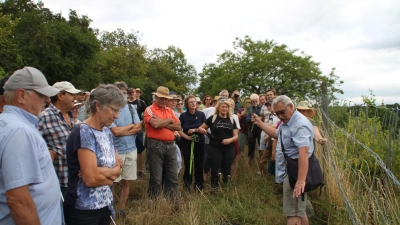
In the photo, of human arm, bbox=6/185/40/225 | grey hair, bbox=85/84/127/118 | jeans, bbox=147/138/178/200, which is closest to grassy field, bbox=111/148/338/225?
jeans, bbox=147/138/178/200

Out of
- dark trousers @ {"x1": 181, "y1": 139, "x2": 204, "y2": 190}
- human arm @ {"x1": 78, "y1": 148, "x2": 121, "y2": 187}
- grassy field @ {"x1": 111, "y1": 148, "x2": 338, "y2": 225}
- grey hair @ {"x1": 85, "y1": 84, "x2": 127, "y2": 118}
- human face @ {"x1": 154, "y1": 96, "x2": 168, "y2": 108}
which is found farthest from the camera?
dark trousers @ {"x1": 181, "y1": 139, "x2": 204, "y2": 190}

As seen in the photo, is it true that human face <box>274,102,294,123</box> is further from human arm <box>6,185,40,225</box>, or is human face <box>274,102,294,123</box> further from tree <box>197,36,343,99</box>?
tree <box>197,36,343,99</box>

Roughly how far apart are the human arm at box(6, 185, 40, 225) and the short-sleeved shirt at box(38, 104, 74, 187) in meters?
1.22

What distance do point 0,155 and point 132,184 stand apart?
4.28m

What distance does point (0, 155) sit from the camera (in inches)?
66.9

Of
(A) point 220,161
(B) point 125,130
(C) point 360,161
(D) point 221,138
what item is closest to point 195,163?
(A) point 220,161

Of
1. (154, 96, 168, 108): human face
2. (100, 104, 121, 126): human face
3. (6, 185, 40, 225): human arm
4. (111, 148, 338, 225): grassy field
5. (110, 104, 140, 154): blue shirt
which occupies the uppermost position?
(154, 96, 168, 108): human face

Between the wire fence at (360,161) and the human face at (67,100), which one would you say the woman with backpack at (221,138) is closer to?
the wire fence at (360,161)

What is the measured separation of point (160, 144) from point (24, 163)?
3.03m

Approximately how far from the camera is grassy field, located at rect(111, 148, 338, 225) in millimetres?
4137

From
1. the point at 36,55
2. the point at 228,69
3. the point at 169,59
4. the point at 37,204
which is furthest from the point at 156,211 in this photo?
the point at 169,59

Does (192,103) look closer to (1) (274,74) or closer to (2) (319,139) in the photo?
(2) (319,139)

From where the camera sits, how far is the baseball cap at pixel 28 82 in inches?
72.5

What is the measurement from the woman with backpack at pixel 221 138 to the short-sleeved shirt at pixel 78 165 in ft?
10.5
